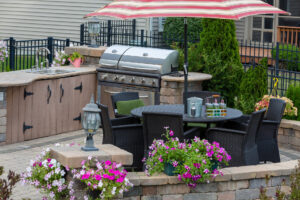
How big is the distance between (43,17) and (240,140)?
1667 cm

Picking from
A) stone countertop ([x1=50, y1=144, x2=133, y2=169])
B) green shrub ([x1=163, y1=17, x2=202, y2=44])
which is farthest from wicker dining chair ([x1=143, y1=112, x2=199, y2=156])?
green shrub ([x1=163, y1=17, x2=202, y2=44])

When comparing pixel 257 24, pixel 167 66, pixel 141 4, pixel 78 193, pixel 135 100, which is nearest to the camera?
pixel 78 193

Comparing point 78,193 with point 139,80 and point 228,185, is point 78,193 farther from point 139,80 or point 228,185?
point 139,80

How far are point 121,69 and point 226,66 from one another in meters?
1.90

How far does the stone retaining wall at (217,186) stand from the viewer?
6.40 m

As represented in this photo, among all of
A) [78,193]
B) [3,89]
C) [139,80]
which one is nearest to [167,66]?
[139,80]

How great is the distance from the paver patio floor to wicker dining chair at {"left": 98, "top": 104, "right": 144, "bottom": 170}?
0.58 metres

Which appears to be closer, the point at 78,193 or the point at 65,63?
the point at 78,193

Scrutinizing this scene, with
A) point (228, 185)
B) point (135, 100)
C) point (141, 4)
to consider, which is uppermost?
point (141, 4)

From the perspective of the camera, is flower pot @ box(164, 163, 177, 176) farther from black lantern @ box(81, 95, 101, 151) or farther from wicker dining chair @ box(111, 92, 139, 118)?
wicker dining chair @ box(111, 92, 139, 118)

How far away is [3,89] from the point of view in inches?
386

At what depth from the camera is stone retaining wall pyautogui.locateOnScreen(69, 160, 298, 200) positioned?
6.40 meters

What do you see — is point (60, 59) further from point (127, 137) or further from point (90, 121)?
point (90, 121)

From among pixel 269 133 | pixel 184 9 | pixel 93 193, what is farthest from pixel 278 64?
pixel 93 193
